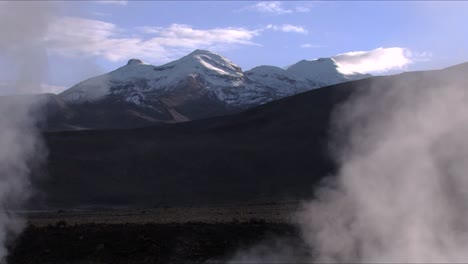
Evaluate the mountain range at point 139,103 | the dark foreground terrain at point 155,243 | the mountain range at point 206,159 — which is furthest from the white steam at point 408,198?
the mountain range at point 139,103

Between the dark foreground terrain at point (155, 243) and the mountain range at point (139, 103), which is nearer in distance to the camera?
the dark foreground terrain at point (155, 243)

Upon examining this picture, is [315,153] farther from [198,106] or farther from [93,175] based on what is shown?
[198,106]

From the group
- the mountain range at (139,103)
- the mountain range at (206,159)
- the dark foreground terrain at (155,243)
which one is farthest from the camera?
the mountain range at (139,103)

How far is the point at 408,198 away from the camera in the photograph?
18.2 meters

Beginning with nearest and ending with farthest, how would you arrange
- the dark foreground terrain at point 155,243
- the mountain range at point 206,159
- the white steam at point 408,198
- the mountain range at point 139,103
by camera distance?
the white steam at point 408,198, the dark foreground terrain at point 155,243, the mountain range at point 206,159, the mountain range at point 139,103

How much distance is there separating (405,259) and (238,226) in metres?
7.58

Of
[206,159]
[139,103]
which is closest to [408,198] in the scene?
[206,159]

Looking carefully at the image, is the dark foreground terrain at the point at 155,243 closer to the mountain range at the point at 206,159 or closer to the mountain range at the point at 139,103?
the mountain range at the point at 206,159

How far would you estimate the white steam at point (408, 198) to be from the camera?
51.1 feet

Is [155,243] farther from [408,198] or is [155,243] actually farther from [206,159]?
[206,159]

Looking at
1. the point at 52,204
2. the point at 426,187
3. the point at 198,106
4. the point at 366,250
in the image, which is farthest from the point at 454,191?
the point at 198,106

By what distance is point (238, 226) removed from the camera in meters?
21.0

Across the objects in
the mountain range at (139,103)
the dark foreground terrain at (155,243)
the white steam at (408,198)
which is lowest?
the dark foreground terrain at (155,243)

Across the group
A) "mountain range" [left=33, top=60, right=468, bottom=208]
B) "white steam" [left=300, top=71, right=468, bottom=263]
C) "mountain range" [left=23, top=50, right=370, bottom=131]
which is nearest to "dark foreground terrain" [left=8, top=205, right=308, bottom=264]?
"white steam" [left=300, top=71, right=468, bottom=263]
